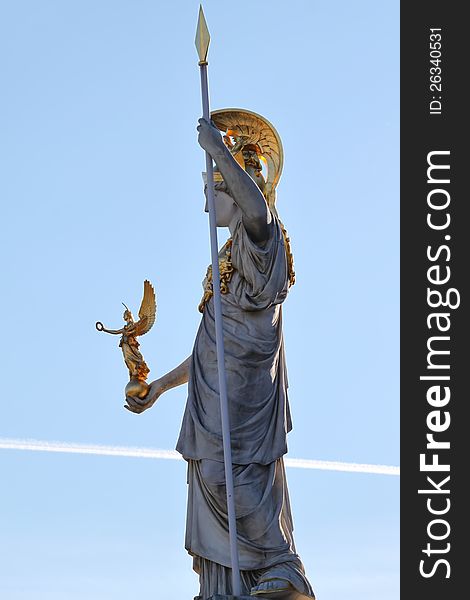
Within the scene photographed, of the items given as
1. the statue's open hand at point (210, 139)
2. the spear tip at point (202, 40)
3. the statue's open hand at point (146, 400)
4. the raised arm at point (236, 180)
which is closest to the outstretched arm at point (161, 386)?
the statue's open hand at point (146, 400)

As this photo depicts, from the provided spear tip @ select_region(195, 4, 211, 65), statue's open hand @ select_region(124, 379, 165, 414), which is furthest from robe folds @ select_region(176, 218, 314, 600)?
spear tip @ select_region(195, 4, 211, 65)

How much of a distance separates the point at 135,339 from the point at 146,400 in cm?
62

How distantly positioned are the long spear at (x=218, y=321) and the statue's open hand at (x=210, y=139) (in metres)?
0.11

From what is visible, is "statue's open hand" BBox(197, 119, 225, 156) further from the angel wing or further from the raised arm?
the angel wing

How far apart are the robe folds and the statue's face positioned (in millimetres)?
184

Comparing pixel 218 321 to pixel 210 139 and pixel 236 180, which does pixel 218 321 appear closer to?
pixel 236 180

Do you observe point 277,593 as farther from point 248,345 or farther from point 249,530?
point 248,345

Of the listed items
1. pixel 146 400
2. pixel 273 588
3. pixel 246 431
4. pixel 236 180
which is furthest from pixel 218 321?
pixel 273 588

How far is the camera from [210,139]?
19812 millimetres

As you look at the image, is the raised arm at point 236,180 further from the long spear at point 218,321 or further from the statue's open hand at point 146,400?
the statue's open hand at point 146,400

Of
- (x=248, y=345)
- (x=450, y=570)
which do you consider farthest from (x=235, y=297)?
(x=450, y=570)

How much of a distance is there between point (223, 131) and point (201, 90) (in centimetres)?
89

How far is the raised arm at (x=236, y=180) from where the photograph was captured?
19812mm

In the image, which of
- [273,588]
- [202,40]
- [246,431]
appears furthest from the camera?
[202,40]
